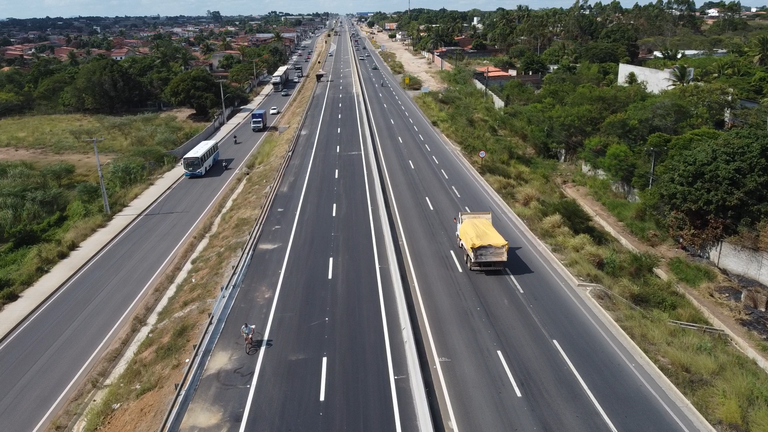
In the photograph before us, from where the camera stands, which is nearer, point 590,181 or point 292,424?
point 292,424

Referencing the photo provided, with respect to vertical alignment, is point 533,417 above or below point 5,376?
above

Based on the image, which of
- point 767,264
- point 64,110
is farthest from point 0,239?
point 64,110

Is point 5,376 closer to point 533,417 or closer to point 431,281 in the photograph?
point 431,281

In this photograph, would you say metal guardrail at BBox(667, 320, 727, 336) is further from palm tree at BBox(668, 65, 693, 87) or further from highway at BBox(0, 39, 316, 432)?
palm tree at BBox(668, 65, 693, 87)

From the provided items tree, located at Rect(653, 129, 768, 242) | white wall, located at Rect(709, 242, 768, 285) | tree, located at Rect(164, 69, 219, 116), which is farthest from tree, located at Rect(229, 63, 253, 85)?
white wall, located at Rect(709, 242, 768, 285)

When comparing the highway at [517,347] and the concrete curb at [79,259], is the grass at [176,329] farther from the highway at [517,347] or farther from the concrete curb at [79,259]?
the highway at [517,347]

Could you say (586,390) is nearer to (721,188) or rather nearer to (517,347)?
(517,347)

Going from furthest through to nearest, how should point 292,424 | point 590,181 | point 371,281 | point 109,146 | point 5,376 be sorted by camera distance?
point 109,146, point 590,181, point 371,281, point 5,376, point 292,424
